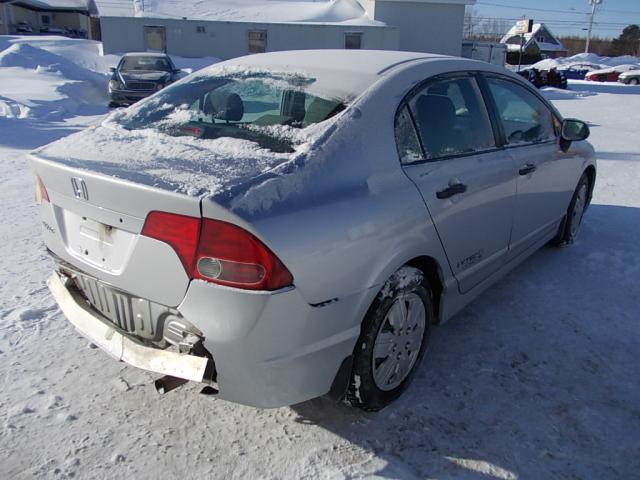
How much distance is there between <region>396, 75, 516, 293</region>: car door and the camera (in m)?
2.73

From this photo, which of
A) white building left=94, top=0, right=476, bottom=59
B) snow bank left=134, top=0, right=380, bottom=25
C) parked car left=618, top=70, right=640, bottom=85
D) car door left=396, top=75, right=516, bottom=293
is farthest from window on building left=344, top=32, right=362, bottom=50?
car door left=396, top=75, right=516, bottom=293

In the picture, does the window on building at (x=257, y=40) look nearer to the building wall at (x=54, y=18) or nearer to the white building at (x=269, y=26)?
the white building at (x=269, y=26)

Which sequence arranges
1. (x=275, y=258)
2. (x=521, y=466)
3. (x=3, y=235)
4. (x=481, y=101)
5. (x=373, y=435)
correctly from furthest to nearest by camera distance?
(x=3, y=235) → (x=481, y=101) → (x=373, y=435) → (x=521, y=466) → (x=275, y=258)

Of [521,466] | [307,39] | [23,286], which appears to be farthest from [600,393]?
[307,39]

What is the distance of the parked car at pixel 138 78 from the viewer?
14.3 m

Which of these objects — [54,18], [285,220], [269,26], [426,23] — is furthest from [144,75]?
[54,18]

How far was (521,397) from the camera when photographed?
2830mm

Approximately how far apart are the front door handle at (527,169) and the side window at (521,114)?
166 millimetres

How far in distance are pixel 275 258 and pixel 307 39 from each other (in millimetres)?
29682

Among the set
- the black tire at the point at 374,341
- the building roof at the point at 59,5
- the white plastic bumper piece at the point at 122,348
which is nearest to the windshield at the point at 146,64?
the white plastic bumper piece at the point at 122,348

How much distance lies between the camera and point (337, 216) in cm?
221

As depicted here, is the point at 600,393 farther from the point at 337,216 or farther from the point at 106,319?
the point at 106,319

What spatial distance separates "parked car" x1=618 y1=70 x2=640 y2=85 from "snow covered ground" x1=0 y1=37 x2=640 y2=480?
3826cm

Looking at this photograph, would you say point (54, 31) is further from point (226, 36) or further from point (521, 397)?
point (521, 397)
